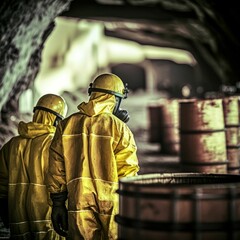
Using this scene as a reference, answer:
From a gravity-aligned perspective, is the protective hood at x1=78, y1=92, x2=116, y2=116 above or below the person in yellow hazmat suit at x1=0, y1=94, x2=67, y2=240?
above

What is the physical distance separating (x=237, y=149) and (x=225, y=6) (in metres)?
5.36

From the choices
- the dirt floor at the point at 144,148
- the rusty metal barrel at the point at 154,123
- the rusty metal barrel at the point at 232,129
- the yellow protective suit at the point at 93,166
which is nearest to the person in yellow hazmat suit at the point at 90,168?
the yellow protective suit at the point at 93,166

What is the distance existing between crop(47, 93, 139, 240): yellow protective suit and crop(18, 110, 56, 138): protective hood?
0.94 metres

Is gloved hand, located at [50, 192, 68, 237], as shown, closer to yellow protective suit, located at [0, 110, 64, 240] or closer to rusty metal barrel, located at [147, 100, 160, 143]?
yellow protective suit, located at [0, 110, 64, 240]

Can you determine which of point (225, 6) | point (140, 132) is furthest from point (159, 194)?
point (140, 132)

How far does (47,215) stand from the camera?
6.62 meters

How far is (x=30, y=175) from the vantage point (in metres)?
6.64

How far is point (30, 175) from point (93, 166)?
1.15 metres

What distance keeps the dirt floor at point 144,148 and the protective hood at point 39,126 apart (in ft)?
4.07

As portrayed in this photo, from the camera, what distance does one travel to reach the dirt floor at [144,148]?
1302 centimetres

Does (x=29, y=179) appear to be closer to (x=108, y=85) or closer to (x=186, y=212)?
(x=108, y=85)

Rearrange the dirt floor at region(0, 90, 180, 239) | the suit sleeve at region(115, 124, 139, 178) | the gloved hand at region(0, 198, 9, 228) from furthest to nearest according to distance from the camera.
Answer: the dirt floor at region(0, 90, 180, 239), the gloved hand at region(0, 198, 9, 228), the suit sleeve at region(115, 124, 139, 178)

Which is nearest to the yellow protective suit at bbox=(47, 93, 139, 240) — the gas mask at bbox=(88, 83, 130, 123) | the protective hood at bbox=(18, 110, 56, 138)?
the gas mask at bbox=(88, 83, 130, 123)

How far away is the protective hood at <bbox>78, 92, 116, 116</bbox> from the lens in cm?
585
